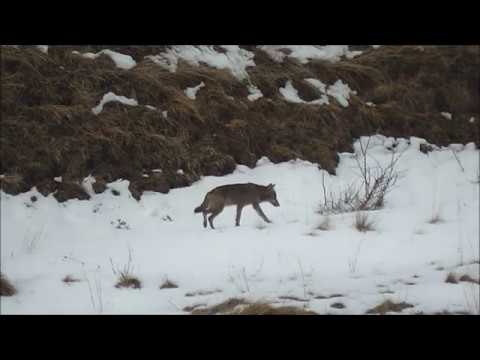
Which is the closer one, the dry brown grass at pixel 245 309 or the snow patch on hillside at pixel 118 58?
the dry brown grass at pixel 245 309

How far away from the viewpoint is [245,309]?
5.24 m

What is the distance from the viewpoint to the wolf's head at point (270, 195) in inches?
398

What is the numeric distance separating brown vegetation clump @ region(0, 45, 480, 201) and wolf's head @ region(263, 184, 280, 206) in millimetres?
1669

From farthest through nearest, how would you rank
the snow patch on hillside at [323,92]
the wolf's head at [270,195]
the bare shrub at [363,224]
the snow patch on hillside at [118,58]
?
the snow patch on hillside at [323,92]
the snow patch on hillside at [118,58]
the wolf's head at [270,195]
the bare shrub at [363,224]

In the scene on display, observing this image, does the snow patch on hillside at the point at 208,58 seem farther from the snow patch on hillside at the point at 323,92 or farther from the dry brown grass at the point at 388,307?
the dry brown grass at the point at 388,307

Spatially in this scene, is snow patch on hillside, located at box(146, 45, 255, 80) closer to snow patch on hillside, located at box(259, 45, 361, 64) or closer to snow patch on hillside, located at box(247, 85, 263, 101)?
snow patch on hillside, located at box(247, 85, 263, 101)

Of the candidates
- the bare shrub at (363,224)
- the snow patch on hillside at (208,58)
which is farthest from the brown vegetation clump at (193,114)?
the bare shrub at (363,224)

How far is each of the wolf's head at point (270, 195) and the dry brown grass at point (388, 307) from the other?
4.84 m

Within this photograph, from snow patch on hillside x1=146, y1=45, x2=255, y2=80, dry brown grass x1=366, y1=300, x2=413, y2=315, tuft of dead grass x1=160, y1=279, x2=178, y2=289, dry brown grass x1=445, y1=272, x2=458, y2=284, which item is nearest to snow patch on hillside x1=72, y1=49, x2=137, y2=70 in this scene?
snow patch on hillside x1=146, y1=45, x2=255, y2=80

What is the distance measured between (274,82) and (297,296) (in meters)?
9.39

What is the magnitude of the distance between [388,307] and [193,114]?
26.3 ft

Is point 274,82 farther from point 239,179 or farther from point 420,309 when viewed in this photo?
point 420,309

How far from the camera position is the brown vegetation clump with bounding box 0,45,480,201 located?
10586 mm

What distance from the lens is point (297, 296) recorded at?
19.0ft
